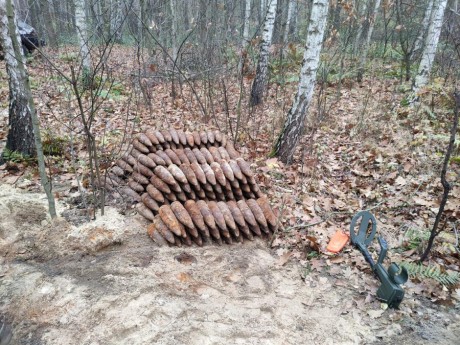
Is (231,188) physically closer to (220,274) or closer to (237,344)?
(220,274)

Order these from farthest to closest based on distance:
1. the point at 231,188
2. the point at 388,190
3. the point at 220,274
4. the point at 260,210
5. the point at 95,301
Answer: the point at 388,190
the point at 231,188
the point at 260,210
the point at 220,274
the point at 95,301

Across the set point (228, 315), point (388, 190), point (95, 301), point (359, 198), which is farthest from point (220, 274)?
point (388, 190)

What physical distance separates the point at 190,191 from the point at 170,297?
1438 millimetres

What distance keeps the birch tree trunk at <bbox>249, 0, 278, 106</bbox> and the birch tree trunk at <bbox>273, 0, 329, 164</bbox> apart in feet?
8.11

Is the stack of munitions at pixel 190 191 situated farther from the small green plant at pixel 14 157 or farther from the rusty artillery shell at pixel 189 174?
the small green plant at pixel 14 157

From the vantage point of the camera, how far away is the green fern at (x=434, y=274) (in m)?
2.83

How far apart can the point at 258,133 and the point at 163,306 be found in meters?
4.42

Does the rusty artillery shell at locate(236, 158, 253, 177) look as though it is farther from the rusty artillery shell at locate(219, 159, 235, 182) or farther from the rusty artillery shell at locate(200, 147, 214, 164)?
the rusty artillery shell at locate(200, 147, 214, 164)

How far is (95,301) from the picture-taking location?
258 cm

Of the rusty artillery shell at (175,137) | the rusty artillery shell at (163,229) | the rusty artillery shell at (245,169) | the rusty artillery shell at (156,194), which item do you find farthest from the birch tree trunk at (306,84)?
the rusty artillery shell at (163,229)

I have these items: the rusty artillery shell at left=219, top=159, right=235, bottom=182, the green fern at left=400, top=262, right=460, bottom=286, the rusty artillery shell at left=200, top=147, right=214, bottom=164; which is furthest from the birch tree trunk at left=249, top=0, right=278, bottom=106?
the green fern at left=400, top=262, right=460, bottom=286

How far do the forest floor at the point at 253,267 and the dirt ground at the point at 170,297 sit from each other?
1 centimetres

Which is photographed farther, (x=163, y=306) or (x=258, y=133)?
(x=258, y=133)

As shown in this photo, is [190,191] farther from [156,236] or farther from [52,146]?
[52,146]
